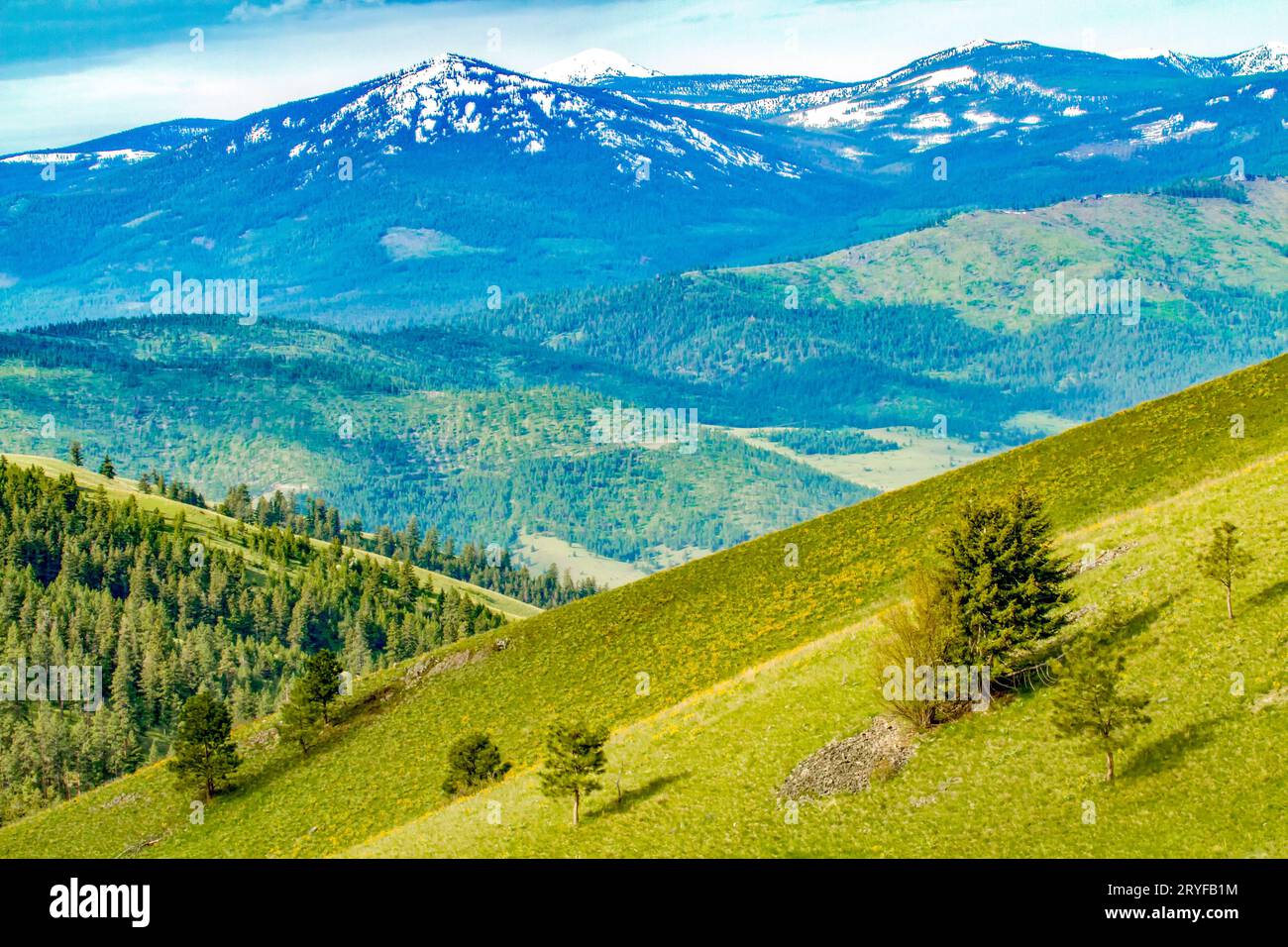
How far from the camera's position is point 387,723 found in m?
99.9

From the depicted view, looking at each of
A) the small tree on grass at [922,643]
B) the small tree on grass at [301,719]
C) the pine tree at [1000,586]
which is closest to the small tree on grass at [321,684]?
the small tree on grass at [301,719]

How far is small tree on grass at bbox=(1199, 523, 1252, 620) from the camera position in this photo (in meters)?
61.0

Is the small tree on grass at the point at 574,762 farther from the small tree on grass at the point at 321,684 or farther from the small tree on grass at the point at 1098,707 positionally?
the small tree on grass at the point at 321,684

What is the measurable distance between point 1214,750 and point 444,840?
38.7 meters

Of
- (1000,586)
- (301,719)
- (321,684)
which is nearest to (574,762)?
(1000,586)

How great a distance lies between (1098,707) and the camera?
175ft

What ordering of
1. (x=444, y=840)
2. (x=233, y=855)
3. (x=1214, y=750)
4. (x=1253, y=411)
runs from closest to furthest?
(x=1214, y=750), (x=444, y=840), (x=233, y=855), (x=1253, y=411)

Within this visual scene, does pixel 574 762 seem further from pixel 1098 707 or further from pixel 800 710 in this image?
pixel 1098 707

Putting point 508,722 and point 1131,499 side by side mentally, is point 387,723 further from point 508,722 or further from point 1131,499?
point 1131,499

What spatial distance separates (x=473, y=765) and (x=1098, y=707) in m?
40.9

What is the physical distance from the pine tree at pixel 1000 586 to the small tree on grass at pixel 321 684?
55210 millimetres

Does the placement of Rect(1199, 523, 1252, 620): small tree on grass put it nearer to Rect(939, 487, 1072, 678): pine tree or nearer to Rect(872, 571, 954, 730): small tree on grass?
Rect(939, 487, 1072, 678): pine tree

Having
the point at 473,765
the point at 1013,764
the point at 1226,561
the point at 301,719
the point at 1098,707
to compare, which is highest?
the point at 1226,561
